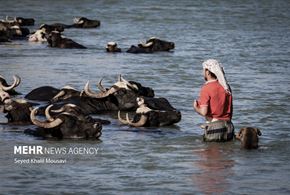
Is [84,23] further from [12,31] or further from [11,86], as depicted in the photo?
[11,86]

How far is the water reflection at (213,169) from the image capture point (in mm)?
11844

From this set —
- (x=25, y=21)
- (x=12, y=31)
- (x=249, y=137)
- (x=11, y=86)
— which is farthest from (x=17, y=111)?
(x=25, y=21)

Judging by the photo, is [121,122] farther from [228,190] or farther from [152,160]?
[228,190]

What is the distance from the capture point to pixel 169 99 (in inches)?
739

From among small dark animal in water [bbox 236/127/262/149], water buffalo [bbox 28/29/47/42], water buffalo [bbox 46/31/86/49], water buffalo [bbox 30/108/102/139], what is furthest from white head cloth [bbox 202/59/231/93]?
water buffalo [bbox 28/29/47/42]

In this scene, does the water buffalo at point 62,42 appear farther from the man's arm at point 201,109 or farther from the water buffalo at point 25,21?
the man's arm at point 201,109

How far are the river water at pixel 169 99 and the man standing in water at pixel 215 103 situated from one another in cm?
21

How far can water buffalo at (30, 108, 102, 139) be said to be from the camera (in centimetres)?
1444

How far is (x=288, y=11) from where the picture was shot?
4775 cm

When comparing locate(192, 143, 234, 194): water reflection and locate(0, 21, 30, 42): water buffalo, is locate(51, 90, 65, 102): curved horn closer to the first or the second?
locate(192, 143, 234, 194): water reflection

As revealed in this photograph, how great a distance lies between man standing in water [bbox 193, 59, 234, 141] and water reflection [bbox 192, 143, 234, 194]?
0.19m

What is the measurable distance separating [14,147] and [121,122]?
2281 millimetres

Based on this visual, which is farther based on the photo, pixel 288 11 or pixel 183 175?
pixel 288 11

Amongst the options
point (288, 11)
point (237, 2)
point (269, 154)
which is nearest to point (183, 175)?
point (269, 154)
